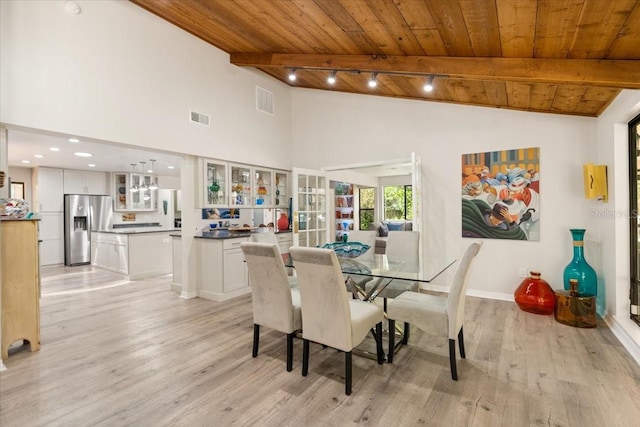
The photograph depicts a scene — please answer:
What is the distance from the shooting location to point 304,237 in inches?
213

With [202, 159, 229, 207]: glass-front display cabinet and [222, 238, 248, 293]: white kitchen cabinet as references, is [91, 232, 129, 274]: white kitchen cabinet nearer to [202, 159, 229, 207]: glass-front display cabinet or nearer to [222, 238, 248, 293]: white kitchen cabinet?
[202, 159, 229, 207]: glass-front display cabinet

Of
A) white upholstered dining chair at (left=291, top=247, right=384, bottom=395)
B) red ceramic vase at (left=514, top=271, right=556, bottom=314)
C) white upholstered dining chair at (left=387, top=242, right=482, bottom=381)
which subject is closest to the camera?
white upholstered dining chair at (left=291, top=247, right=384, bottom=395)

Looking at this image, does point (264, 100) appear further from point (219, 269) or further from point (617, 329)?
point (617, 329)

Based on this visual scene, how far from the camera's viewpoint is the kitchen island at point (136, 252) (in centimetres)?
562

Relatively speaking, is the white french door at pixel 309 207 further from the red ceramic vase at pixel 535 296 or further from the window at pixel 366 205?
the window at pixel 366 205

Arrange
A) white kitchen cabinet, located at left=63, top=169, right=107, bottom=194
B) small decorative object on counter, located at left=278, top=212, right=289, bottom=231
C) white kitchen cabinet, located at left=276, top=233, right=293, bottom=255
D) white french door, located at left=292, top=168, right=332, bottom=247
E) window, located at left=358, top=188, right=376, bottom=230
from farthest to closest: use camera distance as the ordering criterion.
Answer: window, located at left=358, top=188, right=376, bottom=230 → white kitchen cabinet, located at left=63, top=169, right=107, bottom=194 → small decorative object on counter, located at left=278, top=212, right=289, bottom=231 → white kitchen cabinet, located at left=276, top=233, right=293, bottom=255 → white french door, located at left=292, top=168, right=332, bottom=247

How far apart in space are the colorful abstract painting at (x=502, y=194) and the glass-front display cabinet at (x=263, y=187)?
3178mm

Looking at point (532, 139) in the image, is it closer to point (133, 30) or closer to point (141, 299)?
point (133, 30)

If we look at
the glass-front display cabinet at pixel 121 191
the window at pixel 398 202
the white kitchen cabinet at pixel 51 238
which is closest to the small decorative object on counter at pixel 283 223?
the glass-front display cabinet at pixel 121 191

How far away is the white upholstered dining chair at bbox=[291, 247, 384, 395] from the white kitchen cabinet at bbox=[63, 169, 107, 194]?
779cm

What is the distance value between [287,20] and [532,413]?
12.4 feet

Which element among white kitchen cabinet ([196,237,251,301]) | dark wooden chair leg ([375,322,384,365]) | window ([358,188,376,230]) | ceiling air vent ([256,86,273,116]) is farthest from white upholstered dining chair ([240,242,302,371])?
window ([358,188,376,230])

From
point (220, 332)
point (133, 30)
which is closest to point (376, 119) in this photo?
point (133, 30)

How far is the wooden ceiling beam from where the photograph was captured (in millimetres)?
2439
